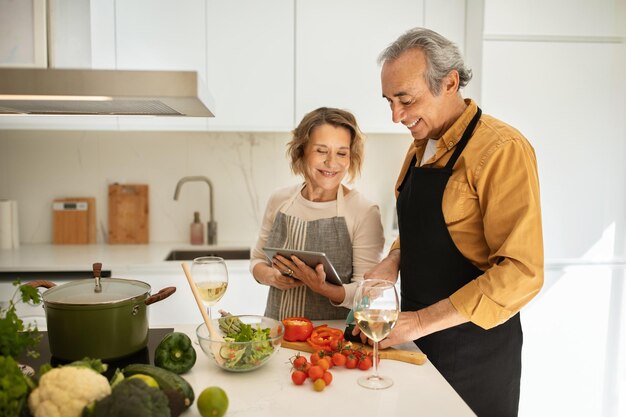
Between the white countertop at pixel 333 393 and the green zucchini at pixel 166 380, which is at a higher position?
the green zucchini at pixel 166 380

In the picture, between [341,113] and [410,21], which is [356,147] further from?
[410,21]

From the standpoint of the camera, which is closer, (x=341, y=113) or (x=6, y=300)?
(x=341, y=113)

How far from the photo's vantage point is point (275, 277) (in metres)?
2.15

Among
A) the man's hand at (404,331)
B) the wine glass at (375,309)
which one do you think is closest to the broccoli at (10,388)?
the wine glass at (375,309)

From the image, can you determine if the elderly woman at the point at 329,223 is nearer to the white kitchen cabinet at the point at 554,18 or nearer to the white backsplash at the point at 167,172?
the white kitchen cabinet at the point at 554,18

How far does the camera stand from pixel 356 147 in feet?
7.36

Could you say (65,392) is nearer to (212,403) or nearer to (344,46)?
(212,403)

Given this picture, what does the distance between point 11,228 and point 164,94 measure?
274 centimetres

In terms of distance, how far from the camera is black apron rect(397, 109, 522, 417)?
1.80 metres

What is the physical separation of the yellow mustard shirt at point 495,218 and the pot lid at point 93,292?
0.87 meters

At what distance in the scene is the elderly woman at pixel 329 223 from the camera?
85.5 inches

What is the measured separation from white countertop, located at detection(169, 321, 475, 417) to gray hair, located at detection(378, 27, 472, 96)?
2.79ft

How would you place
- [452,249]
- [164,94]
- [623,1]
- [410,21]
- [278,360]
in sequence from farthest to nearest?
[410,21], [623,1], [452,249], [278,360], [164,94]

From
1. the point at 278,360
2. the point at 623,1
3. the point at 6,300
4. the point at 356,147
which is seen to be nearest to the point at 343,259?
the point at 356,147
